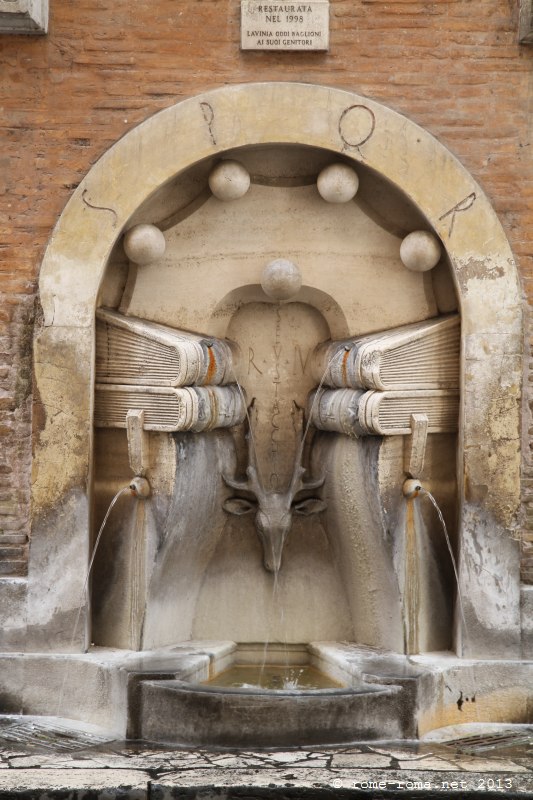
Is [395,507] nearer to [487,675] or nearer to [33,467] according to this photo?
[487,675]

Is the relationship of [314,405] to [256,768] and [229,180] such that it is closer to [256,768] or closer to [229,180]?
[229,180]

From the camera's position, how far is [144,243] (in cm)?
599

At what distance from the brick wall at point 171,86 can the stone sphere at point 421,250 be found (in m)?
0.33

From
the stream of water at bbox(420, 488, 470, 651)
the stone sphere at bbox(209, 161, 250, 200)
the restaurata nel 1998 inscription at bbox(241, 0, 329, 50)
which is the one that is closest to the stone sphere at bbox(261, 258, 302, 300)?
the stone sphere at bbox(209, 161, 250, 200)

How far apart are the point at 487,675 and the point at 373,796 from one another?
1.25m

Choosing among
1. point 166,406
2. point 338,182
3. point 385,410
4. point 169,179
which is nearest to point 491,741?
point 385,410

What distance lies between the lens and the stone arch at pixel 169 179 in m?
5.88

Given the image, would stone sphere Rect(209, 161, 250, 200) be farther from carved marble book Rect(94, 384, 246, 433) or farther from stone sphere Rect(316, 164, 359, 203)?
carved marble book Rect(94, 384, 246, 433)

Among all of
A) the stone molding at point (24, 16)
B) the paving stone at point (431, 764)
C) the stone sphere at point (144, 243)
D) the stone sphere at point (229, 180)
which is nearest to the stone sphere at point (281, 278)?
the stone sphere at point (229, 180)

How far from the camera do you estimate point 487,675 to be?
586cm

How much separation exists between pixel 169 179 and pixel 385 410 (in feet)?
4.68

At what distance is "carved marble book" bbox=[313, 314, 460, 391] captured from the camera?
589 centimetres

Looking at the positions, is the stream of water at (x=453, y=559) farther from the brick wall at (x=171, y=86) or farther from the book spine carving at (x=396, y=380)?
the brick wall at (x=171, y=86)

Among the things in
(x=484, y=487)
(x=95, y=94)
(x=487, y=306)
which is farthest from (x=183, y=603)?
(x=95, y=94)
